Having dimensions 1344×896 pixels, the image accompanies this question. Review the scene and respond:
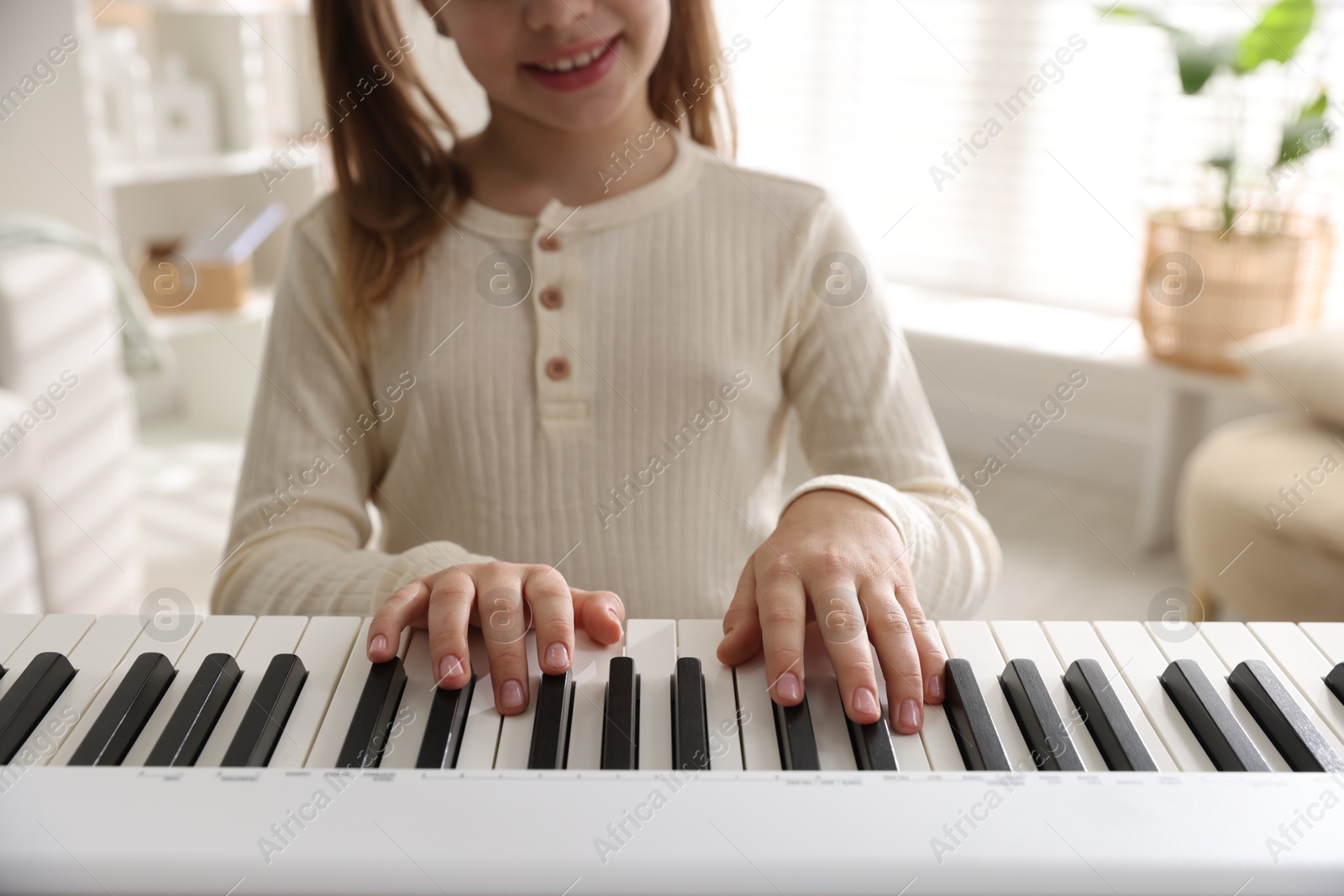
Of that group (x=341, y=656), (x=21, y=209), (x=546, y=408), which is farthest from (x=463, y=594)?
Answer: (x=21, y=209)

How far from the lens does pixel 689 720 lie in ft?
1.65

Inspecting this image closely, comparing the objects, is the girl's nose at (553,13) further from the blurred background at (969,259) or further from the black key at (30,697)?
the blurred background at (969,259)

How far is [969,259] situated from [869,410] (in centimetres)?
235

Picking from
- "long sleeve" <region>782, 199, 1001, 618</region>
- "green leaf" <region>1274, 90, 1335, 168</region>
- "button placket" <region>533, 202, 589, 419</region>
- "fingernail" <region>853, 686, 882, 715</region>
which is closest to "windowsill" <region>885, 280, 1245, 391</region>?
"green leaf" <region>1274, 90, 1335, 168</region>

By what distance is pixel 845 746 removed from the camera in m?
0.50

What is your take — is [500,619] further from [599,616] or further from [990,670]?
[990,670]

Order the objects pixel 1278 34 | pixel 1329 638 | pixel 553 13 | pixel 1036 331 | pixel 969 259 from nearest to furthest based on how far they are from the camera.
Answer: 1. pixel 1329 638
2. pixel 553 13
3. pixel 1278 34
4. pixel 1036 331
5. pixel 969 259

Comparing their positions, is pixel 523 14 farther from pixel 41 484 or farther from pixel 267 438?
pixel 41 484

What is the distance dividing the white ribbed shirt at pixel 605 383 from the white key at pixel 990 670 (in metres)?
0.35

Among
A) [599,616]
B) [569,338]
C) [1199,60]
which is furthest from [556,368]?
[1199,60]

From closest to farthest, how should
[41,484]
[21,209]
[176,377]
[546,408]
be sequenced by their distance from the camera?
[546,408], [41,484], [21,209], [176,377]

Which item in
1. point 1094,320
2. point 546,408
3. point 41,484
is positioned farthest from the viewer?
point 1094,320

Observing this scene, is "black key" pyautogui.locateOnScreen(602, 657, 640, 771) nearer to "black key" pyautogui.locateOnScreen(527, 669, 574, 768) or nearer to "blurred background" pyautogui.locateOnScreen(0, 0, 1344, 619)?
"black key" pyautogui.locateOnScreen(527, 669, 574, 768)

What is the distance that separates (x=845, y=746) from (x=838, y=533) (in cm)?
20
